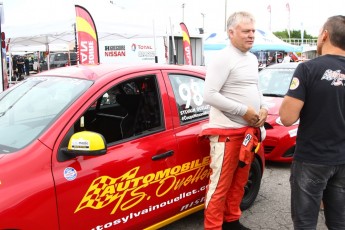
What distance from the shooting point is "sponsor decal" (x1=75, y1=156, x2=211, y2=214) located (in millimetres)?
2312

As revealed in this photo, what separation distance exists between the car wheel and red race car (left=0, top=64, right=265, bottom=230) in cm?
68

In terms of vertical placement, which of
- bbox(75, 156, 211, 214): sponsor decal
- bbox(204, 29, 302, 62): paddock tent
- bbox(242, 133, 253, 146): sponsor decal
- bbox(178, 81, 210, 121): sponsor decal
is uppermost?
bbox(204, 29, 302, 62): paddock tent

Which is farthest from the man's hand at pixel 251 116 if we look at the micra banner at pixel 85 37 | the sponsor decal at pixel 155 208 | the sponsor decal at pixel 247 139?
the micra banner at pixel 85 37

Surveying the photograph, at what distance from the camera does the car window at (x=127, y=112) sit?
113 inches

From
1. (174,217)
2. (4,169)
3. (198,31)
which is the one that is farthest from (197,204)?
(198,31)

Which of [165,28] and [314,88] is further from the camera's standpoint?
[165,28]

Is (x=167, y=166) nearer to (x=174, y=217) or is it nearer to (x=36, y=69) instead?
(x=174, y=217)

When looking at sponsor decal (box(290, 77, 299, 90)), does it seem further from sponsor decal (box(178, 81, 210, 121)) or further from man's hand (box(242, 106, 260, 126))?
sponsor decal (box(178, 81, 210, 121))

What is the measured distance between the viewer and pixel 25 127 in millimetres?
2422

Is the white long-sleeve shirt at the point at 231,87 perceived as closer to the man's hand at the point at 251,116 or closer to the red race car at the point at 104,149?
the man's hand at the point at 251,116

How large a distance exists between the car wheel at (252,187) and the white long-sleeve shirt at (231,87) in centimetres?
88

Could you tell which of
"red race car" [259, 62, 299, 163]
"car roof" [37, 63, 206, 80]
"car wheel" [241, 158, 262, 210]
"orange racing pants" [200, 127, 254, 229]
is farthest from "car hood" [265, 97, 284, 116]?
"car roof" [37, 63, 206, 80]

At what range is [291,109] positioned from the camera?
222 centimetres

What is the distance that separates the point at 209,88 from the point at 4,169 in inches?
58.4
